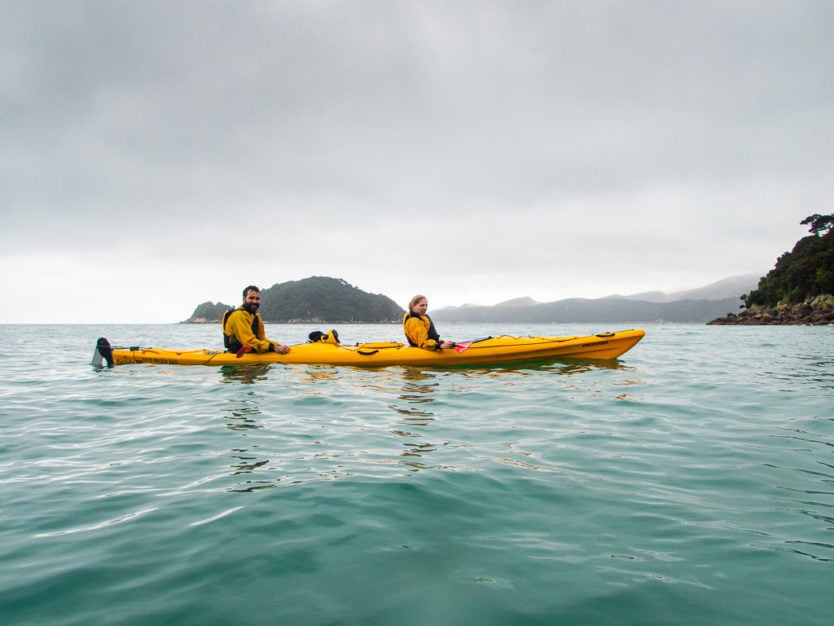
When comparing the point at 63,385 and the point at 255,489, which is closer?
the point at 255,489

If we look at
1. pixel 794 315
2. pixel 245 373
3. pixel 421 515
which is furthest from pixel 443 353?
pixel 794 315

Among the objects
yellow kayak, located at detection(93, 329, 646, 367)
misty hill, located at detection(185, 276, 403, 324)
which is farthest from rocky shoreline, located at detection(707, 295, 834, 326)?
misty hill, located at detection(185, 276, 403, 324)

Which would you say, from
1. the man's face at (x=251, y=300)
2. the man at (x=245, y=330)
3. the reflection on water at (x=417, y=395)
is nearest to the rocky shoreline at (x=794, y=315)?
the reflection on water at (x=417, y=395)

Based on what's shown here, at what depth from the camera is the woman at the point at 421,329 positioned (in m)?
9.66

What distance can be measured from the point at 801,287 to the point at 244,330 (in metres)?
73.9

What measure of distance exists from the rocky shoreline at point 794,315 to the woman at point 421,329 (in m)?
53.6

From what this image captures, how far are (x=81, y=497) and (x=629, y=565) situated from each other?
11.0 feet

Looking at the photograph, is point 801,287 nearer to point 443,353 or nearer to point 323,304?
point 443,353

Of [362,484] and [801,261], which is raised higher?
[801,261]

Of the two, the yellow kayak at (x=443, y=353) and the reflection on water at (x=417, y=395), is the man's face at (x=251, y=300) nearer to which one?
the yellow kayak at (x=443, y=353)

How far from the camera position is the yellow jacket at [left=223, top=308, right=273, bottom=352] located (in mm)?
10156

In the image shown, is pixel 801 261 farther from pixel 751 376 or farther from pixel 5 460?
pixel 5 460

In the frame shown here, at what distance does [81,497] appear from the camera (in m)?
3.17

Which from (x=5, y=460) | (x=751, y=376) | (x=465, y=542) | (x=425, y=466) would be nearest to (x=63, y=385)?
(x=5, y=460)
